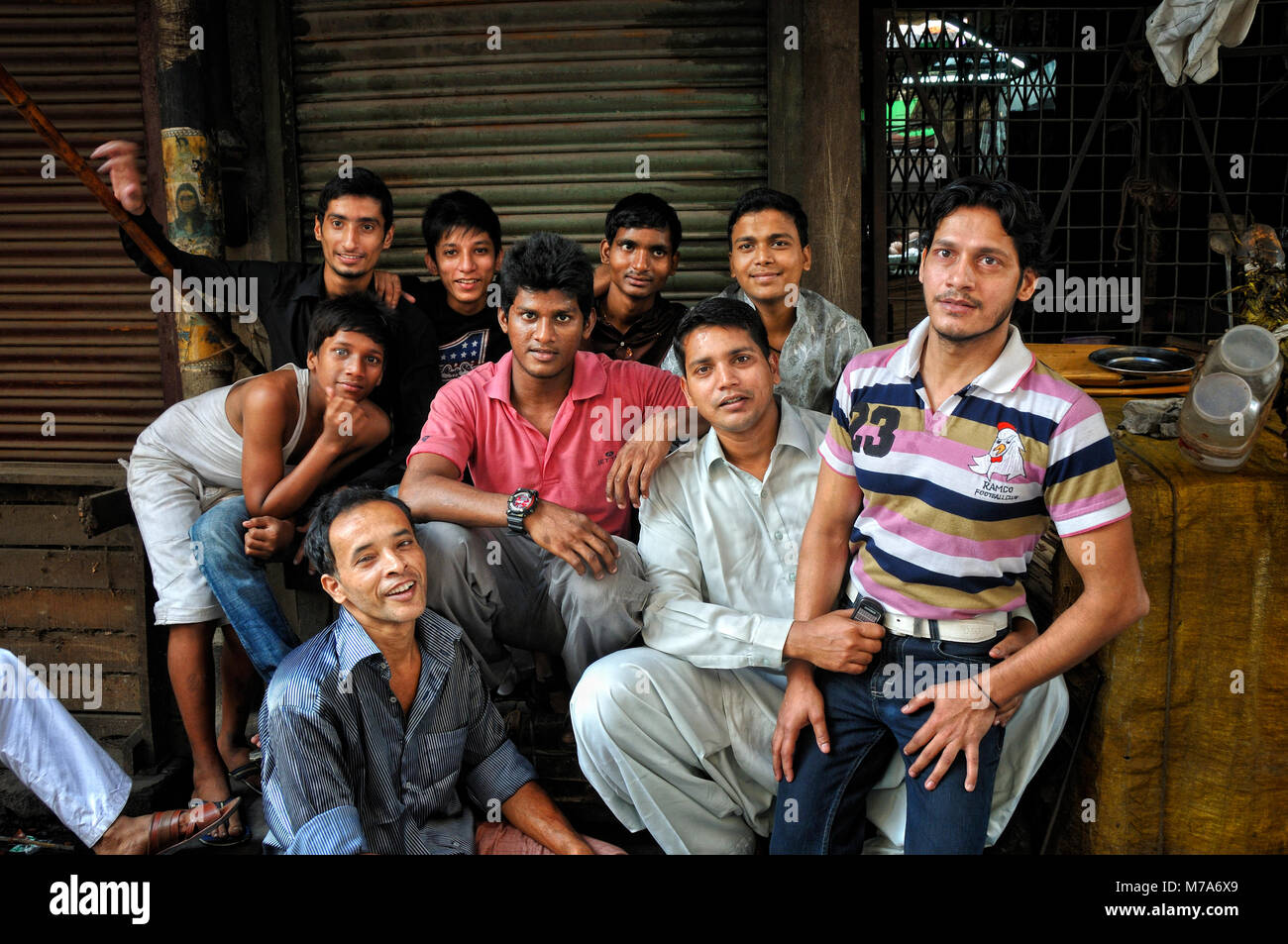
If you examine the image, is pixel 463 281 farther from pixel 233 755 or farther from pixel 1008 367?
pixel 1008 367

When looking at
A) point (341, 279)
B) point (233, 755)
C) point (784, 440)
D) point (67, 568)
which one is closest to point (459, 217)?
→ point (341, 279)

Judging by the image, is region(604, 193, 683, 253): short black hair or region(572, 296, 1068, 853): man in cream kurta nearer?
region(572, 296, 1068, 853): man in cream kurta

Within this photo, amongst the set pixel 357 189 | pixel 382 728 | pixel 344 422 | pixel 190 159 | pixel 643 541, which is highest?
pixel 190 159

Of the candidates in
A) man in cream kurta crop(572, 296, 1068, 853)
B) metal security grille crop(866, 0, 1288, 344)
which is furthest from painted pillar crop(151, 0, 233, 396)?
metal security grille crop(866, 0, 1288, 344)

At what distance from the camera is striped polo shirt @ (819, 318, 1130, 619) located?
2.38 metres

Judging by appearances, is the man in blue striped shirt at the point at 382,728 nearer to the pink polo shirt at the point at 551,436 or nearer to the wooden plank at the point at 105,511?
the pink polo shirt at the point at 551,436

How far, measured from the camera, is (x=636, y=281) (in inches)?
155

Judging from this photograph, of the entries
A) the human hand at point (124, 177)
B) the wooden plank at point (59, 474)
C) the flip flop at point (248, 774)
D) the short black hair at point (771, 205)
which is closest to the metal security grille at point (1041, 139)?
the short black hair at point (771, 205)

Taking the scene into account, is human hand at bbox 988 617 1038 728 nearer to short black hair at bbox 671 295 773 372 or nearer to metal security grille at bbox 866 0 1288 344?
short black hair at bbox 671 295 773 372

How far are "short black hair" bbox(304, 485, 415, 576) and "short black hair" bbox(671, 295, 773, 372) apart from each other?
0.99 meters

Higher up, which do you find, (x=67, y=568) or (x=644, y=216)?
(x=644, y=216)

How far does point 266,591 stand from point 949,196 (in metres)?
2.50

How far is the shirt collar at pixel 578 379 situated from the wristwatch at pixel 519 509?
0.47 meters

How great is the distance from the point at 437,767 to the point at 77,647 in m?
2.83
